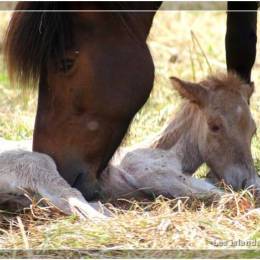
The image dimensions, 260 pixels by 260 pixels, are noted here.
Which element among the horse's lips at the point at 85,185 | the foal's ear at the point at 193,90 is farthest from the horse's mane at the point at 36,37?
the foal's ear at the point at 193,90

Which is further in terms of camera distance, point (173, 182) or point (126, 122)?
point (173, 182)

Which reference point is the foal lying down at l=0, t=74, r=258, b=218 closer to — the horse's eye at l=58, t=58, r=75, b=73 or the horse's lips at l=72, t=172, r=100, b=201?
the horse's lips at l=72, t=172, r=100, b=201

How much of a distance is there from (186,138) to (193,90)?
28 cm

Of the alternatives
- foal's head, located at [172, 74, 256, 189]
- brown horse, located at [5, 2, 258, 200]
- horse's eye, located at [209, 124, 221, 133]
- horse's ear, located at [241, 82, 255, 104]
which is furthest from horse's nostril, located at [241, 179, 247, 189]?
brown horse, located at [5, 2, 258, 200]

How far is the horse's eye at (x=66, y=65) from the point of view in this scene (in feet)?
13.7

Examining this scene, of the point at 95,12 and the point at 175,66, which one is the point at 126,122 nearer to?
the point at 95,12

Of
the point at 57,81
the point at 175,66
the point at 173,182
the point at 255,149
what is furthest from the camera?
the point at 175,66

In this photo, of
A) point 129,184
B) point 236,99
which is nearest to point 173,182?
point 129,184

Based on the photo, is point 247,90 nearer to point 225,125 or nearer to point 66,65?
point 225,125

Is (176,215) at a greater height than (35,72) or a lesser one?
lesser

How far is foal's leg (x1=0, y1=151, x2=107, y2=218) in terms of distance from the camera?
13.3 feet

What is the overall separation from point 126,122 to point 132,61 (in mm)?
274

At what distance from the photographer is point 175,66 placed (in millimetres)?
7926

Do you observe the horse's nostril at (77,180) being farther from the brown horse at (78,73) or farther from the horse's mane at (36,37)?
the horse's mane at (36,37)
